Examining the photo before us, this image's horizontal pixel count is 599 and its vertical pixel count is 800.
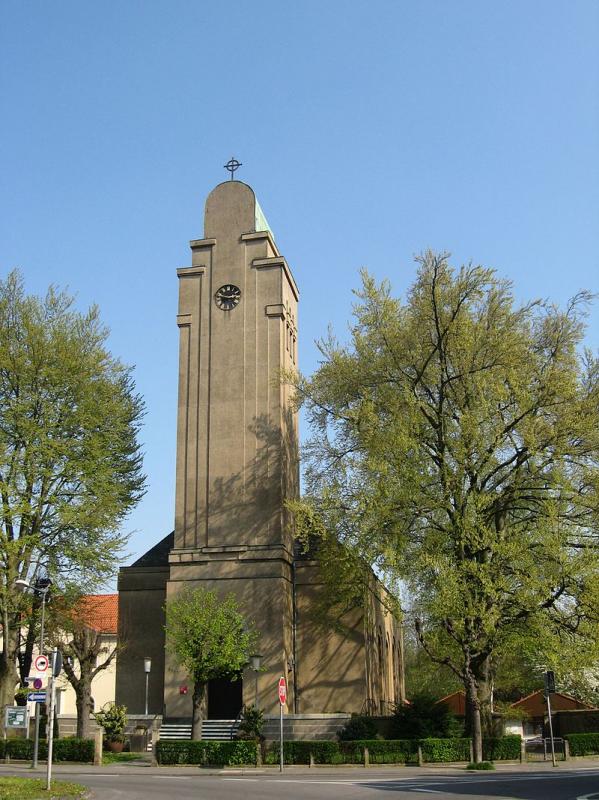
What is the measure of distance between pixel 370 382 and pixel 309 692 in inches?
590

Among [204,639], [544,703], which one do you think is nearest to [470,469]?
[204,639]

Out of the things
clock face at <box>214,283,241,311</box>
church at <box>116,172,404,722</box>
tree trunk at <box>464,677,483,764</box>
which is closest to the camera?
tree trunk at <box>464,677,483,764</box>

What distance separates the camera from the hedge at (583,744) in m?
31.4

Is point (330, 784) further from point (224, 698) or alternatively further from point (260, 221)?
point (260, 221)

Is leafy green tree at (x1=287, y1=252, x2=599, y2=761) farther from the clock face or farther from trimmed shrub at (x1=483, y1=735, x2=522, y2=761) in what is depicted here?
the clock face

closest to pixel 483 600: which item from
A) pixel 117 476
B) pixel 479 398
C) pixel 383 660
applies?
pixel 479 398

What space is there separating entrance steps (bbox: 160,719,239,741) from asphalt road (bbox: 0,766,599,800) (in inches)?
326

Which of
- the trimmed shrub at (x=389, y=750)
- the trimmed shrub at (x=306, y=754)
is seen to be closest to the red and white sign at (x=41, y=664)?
the trimmed shrub at (x=306, y=754)

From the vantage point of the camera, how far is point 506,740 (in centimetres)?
2941

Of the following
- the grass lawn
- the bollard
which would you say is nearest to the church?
the bollard

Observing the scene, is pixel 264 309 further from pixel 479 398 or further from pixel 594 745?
pixel 594 745

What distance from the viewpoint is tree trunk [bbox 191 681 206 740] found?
102 ft

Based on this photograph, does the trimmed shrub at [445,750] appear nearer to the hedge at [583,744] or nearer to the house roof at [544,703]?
the hedge at [583,744]

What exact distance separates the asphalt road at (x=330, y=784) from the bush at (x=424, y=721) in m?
5.29
